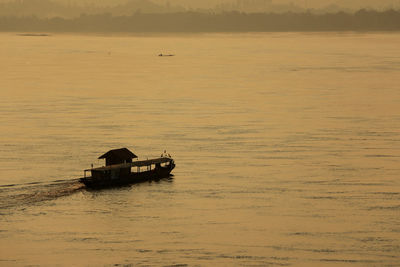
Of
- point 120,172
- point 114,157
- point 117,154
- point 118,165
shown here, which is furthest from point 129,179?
point 117,154

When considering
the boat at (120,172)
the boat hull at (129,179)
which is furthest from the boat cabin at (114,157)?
the boat hull at (129,179)

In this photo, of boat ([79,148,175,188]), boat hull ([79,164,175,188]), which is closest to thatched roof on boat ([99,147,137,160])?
boat ([79,148,175,188])

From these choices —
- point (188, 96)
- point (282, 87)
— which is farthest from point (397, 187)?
point (282, 87)

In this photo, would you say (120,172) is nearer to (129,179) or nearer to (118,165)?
(118,165)

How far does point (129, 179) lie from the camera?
61.7 metres

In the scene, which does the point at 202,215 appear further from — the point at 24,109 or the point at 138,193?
the point at 24,109

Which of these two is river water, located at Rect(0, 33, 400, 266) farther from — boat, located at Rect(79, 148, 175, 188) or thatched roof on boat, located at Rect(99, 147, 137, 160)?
thatched roof on boat, located at Rect(99, 147, 137, 160)

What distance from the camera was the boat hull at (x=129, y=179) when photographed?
59188mm

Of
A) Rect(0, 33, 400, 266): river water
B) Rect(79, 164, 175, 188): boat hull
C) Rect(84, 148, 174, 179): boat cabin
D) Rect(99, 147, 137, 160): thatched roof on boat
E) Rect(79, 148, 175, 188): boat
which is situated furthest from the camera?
Rect(99, 147, 137, 160): thatched roof on boat

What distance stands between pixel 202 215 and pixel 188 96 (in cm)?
9224

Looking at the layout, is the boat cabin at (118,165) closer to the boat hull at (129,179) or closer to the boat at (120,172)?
the boat at (120,172)

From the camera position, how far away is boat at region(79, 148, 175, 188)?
5956 cm

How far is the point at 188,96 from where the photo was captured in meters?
142

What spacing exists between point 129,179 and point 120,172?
1.04 metres
